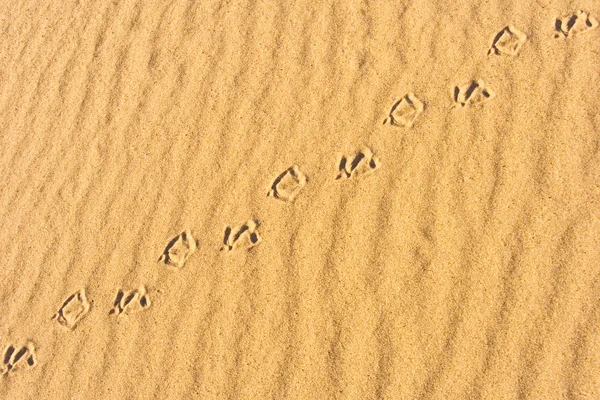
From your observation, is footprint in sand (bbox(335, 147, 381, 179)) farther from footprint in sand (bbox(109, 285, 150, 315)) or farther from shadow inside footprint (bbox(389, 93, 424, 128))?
footprint in sand (bbox(109, 285, 150, 315))

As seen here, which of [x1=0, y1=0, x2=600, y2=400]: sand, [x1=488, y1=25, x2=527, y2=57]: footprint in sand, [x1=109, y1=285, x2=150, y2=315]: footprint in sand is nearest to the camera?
[x1=0, y1=0, x2=600, y2=400]: sand

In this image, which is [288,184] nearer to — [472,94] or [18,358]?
[472,94]

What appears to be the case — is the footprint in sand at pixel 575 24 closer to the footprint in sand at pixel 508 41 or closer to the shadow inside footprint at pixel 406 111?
the footprint in sand at pixel 508 41

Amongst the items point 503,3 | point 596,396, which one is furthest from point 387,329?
point 503,3

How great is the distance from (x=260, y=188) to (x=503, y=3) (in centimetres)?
154

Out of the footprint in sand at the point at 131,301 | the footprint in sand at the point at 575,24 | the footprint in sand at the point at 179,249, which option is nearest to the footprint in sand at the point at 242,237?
the footprint in sand at the point at 179,249

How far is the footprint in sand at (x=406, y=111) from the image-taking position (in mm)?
2699

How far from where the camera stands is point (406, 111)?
2721mm

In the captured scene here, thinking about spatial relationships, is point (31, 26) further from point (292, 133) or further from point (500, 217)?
point (500, 217)

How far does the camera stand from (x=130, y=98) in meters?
3.13

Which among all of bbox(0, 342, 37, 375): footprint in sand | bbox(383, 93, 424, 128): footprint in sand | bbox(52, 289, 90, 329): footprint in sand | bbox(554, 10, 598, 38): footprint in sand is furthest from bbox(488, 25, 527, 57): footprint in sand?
bbox(0, 342, 37, 375): footprint in sand

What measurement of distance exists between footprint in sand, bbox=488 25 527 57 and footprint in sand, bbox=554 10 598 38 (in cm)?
16

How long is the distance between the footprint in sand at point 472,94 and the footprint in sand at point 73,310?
6.62 ft

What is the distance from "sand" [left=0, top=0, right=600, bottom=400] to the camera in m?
2.30
